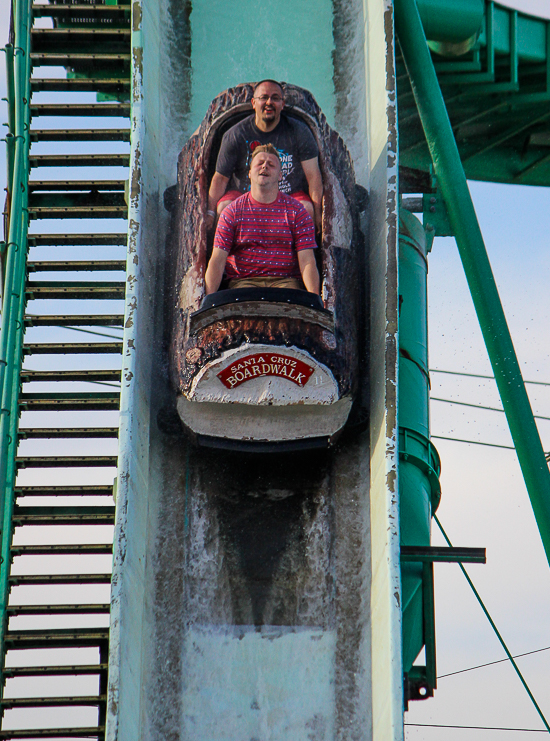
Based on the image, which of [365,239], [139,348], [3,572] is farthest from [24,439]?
[365,239]

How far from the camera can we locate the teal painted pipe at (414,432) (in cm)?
577

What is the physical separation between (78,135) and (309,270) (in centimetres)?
302

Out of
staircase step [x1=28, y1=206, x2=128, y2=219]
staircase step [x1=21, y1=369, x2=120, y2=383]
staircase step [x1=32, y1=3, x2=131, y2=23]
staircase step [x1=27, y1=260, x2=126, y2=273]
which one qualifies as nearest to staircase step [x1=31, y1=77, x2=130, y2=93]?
staircase step [x1=32, y1=3, x2=131, y2=23]

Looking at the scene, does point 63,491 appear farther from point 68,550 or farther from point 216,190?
point 216,190

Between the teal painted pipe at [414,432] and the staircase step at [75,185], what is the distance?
209 centimetres

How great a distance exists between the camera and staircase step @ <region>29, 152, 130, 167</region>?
7113 mm

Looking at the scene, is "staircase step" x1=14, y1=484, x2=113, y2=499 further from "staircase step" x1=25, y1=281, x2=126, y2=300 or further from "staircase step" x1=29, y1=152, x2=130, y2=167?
"staircase step" x1=29, y1=152, x2=130, y2=167

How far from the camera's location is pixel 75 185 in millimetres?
7164

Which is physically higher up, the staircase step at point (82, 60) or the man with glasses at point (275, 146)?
the staircase step at point (82, 60)

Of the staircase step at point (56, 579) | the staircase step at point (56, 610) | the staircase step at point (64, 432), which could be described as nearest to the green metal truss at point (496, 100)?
the staircase step at point (64, 432)

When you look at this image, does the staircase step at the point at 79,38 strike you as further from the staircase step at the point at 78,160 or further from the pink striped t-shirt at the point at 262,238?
the pink striped t-shirt at the point at 262,238

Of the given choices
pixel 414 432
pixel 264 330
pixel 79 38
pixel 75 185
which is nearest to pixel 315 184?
pixel 264 330

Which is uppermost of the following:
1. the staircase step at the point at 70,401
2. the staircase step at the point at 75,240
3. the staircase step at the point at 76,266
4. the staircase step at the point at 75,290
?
the staircase step at the point at 75,240

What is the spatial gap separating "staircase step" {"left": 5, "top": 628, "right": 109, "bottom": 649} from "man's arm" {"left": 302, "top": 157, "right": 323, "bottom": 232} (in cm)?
303
